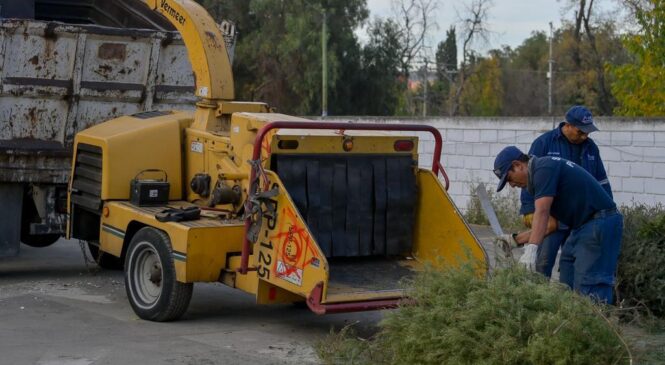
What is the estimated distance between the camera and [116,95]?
11234 mm

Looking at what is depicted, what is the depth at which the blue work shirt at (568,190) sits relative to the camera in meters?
7.25

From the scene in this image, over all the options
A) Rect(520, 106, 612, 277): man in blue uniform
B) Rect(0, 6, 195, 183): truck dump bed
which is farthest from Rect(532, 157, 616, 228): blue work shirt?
Rect(0, 6, 195, 183): truck dump bed

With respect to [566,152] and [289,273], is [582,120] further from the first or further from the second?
[289,273]

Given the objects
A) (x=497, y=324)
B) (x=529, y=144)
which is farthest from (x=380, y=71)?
(x=497, y=324)

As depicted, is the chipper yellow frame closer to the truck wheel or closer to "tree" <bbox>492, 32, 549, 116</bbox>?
the truck wheel

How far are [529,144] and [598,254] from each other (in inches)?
390

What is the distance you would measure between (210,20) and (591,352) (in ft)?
18.7

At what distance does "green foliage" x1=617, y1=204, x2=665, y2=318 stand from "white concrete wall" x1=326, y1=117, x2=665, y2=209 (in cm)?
649

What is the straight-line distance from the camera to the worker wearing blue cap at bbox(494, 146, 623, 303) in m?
7.32

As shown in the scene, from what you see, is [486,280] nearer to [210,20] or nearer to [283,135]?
[283,135]

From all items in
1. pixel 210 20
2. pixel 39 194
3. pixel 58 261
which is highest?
pixel 210 20

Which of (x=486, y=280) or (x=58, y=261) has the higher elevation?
(x=486, y=280)

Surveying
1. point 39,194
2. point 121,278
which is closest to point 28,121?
point 39,194

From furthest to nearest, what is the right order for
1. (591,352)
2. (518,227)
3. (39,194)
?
1. (518,227)
2. (39,194)
3. (591,352)
